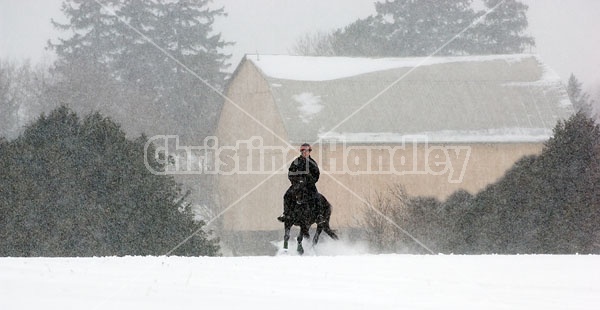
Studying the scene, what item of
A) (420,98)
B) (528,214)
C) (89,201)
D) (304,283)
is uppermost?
(420,98)

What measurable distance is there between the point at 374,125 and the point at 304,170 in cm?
2382

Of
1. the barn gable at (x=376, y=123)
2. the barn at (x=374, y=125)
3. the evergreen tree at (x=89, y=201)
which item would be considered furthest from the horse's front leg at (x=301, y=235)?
the barn at (x=374, y=125)

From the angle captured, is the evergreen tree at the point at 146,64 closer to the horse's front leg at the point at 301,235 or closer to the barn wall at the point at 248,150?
the barn wall at the point at 248,150

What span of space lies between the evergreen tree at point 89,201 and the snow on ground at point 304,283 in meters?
8.13

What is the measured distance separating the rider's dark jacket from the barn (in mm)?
18984

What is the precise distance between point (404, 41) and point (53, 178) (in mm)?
57896

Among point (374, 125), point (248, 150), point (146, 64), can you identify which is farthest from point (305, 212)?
point (146, 64)

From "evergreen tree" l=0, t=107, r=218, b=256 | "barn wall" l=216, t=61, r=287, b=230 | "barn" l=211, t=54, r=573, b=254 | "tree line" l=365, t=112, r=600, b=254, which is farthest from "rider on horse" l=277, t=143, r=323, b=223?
"barn wall" l=216, t=61, r=287, b=230

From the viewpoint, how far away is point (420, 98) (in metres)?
47.0

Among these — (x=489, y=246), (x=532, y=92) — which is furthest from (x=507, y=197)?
(x=532, y=92)

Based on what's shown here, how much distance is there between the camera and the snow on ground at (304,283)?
11281 millimetres

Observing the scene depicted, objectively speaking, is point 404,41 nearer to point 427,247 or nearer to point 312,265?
point 427,247

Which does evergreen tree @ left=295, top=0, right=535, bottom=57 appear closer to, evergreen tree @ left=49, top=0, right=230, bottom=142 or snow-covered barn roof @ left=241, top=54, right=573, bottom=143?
evergreen tree @ left=49, top=0, right=230, bottom=142

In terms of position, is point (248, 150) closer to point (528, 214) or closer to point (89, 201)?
point (528, 214)
